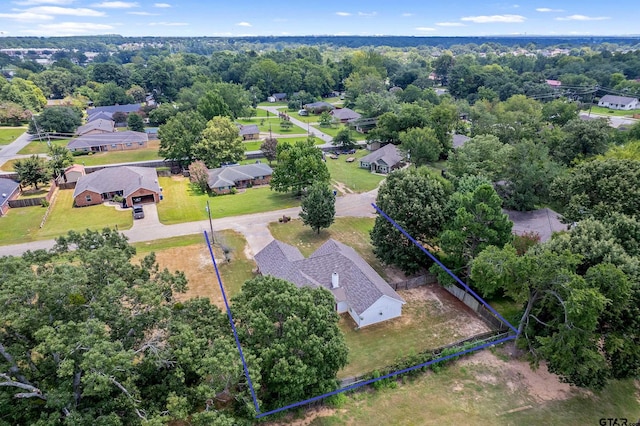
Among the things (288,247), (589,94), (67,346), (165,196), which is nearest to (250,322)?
(67,346)

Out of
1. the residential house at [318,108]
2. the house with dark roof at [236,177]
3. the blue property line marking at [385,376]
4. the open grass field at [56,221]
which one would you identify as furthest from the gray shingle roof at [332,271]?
the residential house at [318,108]

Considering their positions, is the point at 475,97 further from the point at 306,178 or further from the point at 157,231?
the point at 157,231

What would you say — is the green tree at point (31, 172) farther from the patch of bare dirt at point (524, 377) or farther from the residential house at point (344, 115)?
the residential house at point (344, 115)

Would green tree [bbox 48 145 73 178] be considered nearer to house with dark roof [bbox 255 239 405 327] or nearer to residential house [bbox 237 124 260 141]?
residential house [bbox 237 124 260 141]

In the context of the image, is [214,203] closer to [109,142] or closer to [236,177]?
[236,177]

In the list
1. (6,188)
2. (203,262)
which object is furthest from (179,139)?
(203,262)

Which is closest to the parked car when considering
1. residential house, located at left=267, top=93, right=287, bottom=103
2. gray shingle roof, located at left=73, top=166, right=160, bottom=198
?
gray shingle roof, located at left=73, top=166, right=160, bottom=198
